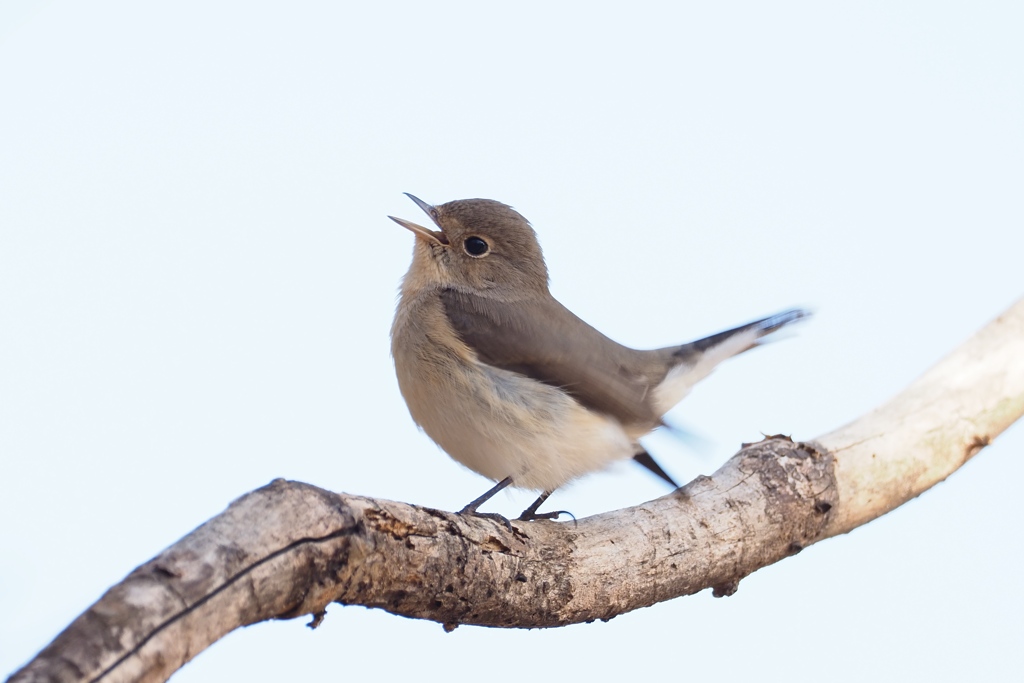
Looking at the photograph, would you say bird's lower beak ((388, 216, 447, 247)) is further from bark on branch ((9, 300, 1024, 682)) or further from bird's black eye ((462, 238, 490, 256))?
bark on branch ((9, 300, 1024, 682))

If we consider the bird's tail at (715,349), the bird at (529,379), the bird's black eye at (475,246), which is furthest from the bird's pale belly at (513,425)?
the bird's black eye at (475,246)

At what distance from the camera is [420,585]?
11.8 feet

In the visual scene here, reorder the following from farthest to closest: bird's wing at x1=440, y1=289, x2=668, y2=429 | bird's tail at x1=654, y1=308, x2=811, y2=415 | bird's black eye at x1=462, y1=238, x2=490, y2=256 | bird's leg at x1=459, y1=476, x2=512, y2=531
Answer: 1. bird's black eye at x1=462, y1=238, x2=490, y2=256
2. bird's tail at x1=654, y1=308, x2=811, y2=415
3. bird's wing at x1=440, y1=289, x2=668, y2=429
4. bird's leg at x1=459, y1=476, x2=512, y2=531

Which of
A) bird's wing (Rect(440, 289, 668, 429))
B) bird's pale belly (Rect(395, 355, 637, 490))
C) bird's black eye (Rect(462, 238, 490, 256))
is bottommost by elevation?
bird's pale belly (Rect(395, 355, 637, 490))

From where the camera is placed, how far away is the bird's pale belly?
4895 mm

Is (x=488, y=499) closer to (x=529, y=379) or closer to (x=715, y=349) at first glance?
(x=529, y=379)

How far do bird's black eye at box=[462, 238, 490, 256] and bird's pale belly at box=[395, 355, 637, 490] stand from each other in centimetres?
122

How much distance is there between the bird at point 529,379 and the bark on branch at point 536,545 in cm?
36

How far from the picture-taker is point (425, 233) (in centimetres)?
605

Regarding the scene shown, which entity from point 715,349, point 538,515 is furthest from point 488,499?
point 715,349

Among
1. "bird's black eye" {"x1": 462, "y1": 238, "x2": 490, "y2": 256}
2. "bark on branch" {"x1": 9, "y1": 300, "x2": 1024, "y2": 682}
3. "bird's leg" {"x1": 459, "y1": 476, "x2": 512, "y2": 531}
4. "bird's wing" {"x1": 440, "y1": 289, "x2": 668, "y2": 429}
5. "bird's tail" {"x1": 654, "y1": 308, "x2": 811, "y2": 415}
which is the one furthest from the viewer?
"bird's black eye" {"x1": 462, "y1": 238, "x2": 490, "y2": 256}

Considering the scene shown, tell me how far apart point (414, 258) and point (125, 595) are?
148 inches

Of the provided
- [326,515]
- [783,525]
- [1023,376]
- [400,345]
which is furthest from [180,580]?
[1023,376]

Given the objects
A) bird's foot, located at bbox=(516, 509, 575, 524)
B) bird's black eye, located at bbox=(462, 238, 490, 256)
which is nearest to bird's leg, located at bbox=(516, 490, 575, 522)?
bird's foot, located at bbox=(516, 509, 575, 524)
